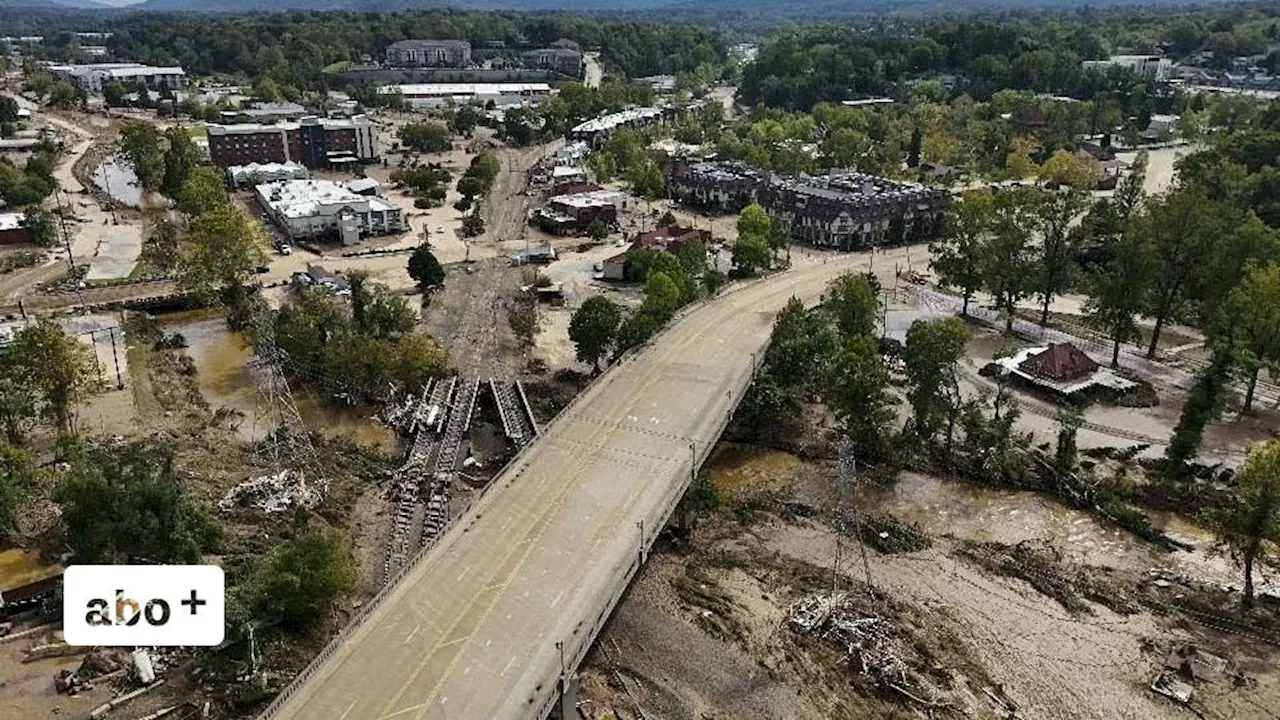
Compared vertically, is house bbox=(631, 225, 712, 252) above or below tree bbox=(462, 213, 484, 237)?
above

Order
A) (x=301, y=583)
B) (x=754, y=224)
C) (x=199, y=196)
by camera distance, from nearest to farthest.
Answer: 1. (x=301, y=583)
2. (x=754, y=224)
3. (x=199, y=196)

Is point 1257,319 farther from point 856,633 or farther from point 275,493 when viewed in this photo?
point 275,493

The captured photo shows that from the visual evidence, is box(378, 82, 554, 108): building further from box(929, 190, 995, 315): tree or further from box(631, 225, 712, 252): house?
box(929, 190, 995, 315): tree

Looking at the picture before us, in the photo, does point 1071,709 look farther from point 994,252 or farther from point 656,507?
point 994,252

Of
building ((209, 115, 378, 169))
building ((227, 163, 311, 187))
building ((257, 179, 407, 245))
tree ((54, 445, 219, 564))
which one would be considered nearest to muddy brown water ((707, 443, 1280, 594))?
tree ((54, 445, 219, 564))

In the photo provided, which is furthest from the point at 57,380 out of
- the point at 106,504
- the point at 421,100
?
the point at 421,100

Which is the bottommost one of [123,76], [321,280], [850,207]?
[321,280]

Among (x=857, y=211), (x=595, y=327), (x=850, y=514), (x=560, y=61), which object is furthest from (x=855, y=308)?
(x=560, y=61)
